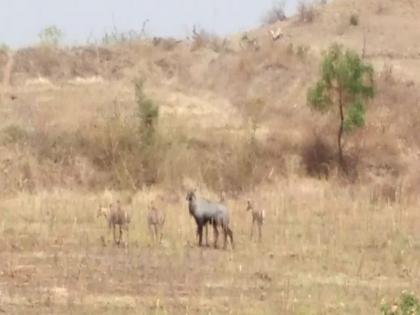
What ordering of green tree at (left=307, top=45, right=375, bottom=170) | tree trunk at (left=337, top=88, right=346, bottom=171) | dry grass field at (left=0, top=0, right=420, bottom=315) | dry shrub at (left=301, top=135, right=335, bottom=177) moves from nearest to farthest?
dry grass field at (left=0, top=0, right=420, bottom=315), green tree at (left=307, top=45, right=375, bottom=170), dry shrub at (left=301, top=135, right=335, bottom=177), tree trunk at (left=337, top=88, right=346, bottom=171)

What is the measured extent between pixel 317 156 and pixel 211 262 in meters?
16.5

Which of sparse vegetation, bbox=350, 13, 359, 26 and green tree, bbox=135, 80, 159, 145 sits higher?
sparse vegetation, bbox=350, 13, 359, 26

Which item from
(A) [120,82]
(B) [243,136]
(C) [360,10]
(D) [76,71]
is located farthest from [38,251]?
(C) [360,10]

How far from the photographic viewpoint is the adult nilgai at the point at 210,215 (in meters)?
24.7

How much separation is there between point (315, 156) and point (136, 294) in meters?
20.1

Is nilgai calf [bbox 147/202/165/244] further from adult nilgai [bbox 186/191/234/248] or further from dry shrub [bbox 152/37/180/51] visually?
dry shrub [bbox 152/37/180/51]

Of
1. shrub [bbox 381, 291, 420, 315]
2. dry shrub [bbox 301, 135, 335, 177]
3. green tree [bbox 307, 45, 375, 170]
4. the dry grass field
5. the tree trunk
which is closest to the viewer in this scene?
shrub [bbox 381, 291, 420, 315]

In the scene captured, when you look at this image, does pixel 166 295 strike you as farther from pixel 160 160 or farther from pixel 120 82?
pixel 120 82

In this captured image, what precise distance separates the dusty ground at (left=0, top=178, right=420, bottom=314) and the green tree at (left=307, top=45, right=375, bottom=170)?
6.18 meters

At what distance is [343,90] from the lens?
37844mm

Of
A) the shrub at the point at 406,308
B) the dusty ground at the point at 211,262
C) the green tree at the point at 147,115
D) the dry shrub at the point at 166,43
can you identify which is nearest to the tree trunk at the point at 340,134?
the green tree at the point at 147,115

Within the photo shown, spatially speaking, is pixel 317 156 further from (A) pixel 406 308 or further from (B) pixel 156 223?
(A) pixel 406 308

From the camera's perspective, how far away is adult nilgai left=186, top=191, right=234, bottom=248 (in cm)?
2470

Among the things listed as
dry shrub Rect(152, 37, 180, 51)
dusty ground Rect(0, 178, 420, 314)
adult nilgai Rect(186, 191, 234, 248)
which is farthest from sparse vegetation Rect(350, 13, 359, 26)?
adult nilgai Rect(186, 191, 234, 248)
